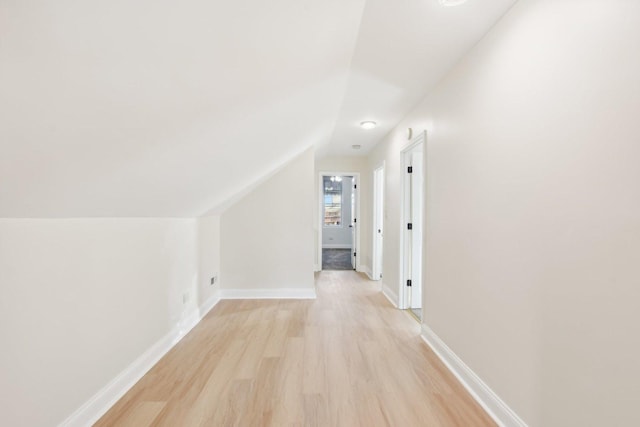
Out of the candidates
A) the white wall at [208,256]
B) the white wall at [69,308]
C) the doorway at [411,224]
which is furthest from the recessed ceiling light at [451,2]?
the white wall at [208,256]

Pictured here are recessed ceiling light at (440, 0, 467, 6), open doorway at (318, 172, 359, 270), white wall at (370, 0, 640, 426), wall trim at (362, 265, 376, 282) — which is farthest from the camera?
open doorway at (318, 172, 359, 270)

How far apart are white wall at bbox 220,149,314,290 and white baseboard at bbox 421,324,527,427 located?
2097 mm

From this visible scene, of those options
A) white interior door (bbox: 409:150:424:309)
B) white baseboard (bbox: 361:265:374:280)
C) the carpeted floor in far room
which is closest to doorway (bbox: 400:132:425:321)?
white interior door (bbox: 409:150:424:309)

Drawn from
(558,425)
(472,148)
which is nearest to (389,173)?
(472,148)

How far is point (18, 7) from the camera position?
0.64 m

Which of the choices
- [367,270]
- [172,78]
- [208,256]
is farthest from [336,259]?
[172,78]

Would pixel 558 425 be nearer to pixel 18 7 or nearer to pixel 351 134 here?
pixel 18 7

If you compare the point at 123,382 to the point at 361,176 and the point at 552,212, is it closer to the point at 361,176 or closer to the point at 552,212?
the point at 552,212

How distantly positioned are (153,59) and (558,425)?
209 centimetres

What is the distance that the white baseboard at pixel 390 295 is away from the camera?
13.0 ft

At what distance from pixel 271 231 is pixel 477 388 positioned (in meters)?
2.89

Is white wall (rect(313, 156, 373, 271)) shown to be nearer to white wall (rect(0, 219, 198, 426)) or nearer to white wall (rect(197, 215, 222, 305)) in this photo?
white wall (rect(197, 215, 222, 305))

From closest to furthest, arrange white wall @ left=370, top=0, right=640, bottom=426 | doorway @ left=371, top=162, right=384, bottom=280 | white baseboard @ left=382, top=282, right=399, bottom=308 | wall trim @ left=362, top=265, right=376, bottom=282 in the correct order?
1. white wall @ left=370, top=0, right=640, bottom=426
2. white baseboard @ left=382, top=282, right=399, bottom=308
3. doorway @ left=371, top=162, right=384, bottom=280
4. wall trim @ left=362, top=265, right=376, bottom=282

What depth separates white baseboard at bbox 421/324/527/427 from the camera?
171cm
